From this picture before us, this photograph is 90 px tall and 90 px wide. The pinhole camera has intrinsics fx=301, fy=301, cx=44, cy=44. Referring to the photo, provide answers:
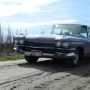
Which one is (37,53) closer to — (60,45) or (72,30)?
(60,45)

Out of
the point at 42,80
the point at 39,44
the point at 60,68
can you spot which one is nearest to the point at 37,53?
the point at 39,44

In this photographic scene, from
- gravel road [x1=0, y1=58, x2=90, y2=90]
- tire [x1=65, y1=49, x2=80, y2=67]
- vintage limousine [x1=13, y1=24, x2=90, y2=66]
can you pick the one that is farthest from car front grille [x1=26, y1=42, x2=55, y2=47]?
gravel road [x1=0, y1=58, x2=90, y2=90]

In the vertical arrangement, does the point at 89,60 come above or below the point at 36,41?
below

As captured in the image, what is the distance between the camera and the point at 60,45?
9625 millimetres

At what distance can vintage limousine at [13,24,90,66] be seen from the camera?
9.70 m

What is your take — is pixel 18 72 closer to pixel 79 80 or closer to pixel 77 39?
pixel 79 80

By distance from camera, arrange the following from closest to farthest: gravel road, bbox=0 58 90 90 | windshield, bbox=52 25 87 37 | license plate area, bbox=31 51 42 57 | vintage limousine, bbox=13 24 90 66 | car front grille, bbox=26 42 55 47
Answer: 1. gravel road, bbox=0 58 90 90
2. vintage limousine, bbox=13 24 90 66
3. car front grille, bbox=26 42 55 47
4. license plate area, bbox=31 51 42 57
5. windshield, bbox=52 25 87 37

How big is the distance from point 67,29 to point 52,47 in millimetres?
1820

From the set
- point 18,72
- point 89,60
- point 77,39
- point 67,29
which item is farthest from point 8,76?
point 89,60

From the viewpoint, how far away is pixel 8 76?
7.69 meters

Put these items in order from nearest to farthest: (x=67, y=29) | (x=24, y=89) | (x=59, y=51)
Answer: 1. (x=24, y=89)
2. (x=59, y=51)
3. (x=67, y=29)

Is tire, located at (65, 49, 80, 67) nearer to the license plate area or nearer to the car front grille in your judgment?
the car front grille

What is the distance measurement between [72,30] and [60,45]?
73.1 inches

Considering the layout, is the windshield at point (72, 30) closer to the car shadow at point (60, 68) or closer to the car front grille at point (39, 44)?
the car shadow at point (60, 68)
